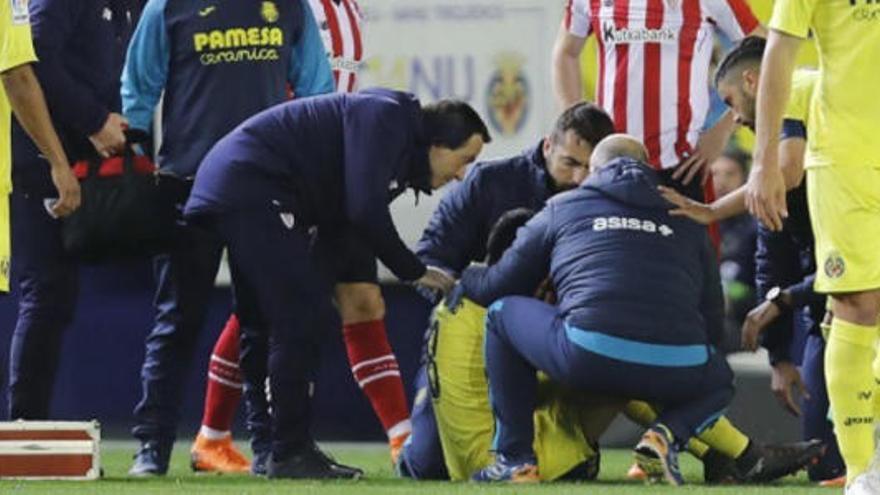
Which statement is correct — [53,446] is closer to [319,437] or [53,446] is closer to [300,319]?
[300,319]

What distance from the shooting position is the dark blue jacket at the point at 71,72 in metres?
10.4

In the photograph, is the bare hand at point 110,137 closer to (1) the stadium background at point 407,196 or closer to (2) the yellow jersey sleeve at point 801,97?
(2) the yellow jersey sleeve at point 801,97

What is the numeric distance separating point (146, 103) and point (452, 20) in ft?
A: 10.2

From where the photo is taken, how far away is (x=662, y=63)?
11055 mm

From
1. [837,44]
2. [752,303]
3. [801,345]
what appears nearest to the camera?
[837,44]

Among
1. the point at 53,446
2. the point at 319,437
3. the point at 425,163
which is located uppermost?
the point at 425,163

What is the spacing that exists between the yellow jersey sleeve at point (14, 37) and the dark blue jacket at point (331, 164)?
2.98 feet

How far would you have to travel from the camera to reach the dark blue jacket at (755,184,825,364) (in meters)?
10.4

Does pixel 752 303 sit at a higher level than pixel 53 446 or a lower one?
lower

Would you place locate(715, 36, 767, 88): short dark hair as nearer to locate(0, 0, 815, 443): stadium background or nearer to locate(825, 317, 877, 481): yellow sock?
locate(825, 317, 877, 481): yellow sock

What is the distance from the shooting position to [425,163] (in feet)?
32.7

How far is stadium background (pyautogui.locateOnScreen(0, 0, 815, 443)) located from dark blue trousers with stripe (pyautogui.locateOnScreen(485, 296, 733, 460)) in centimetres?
339

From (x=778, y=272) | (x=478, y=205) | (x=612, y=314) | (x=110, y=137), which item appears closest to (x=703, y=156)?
(x=778, y=272)

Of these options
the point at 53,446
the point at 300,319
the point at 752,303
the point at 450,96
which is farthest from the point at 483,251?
the point at 752,303
